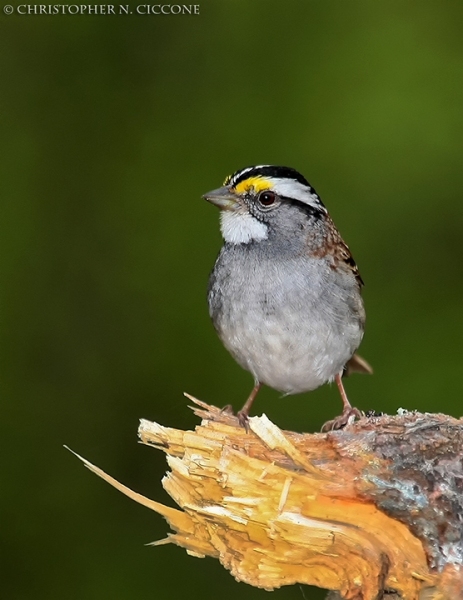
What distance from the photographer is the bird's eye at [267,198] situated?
142 inches

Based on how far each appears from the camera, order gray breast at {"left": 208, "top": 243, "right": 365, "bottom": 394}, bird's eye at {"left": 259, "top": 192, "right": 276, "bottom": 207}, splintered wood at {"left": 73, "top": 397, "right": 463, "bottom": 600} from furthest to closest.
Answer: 1. bird's eye at {"left": 259, "top": 192, "right": 276, "bottom": 207}
2. gray breast at {"left": 208, "top": 243, "right": 365, "bottom": 394}
3. splintered wood at {"left": 73, "top": 397, "right": 463, "bottom": 600}

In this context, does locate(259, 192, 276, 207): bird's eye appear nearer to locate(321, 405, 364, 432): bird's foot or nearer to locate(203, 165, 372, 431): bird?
locate(203, 165, 372, 431): bird

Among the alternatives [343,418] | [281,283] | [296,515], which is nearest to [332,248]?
[281,283]

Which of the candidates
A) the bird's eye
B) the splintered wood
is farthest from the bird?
the splintered wood

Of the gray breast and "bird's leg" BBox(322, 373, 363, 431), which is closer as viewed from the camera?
the gray breast

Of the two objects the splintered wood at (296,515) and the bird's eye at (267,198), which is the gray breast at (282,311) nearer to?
the bird's eye at (267,198)

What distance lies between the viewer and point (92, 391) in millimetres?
4801

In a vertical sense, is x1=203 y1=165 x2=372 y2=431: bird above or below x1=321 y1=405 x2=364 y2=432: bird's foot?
above

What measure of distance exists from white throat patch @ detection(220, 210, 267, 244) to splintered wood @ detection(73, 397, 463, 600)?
99 centimetres

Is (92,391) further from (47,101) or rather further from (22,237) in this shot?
(47,101)

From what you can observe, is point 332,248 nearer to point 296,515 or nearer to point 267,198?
point 267,198

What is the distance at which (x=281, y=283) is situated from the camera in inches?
138

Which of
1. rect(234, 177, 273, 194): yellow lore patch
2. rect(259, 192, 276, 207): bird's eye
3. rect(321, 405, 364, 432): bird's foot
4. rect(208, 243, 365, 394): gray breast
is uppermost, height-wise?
rect(234, 177, 273, 194): yellow lore patch

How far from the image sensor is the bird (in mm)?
3510
